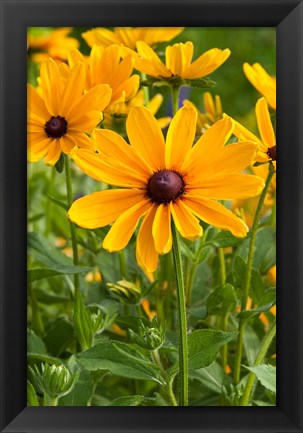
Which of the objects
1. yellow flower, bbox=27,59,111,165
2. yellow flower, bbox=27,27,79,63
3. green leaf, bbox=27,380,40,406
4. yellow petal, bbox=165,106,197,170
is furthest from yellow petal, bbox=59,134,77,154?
yellow flower, bbox=27,27,79,63

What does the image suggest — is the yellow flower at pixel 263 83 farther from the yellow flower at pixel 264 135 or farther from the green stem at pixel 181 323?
the green stem at pixel 181 323

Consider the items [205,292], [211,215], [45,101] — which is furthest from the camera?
[205,292]

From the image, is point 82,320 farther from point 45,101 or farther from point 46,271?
point 45,101

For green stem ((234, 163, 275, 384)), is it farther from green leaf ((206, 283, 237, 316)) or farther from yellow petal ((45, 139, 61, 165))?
yellow petal ((45, 139, 61, 165))

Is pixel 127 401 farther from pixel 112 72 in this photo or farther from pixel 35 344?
pixel 112 72

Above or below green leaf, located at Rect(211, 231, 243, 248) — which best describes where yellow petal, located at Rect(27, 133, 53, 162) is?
above
